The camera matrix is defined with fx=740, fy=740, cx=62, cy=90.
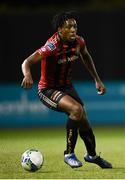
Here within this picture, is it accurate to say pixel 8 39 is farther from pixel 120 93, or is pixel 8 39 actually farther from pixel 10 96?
pixel 120 93

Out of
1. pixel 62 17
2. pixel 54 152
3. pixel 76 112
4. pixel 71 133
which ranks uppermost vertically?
pixel 62 17

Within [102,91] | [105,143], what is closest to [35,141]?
[105,143]

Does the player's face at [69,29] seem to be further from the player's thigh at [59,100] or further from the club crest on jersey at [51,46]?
the player's thigh at [59,100]

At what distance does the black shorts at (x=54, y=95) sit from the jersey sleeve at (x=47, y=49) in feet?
1.80

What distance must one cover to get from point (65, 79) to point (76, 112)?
68cm

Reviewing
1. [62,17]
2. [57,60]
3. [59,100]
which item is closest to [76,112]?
[59,100]

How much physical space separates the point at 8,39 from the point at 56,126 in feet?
9.18

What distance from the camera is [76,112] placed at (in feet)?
32.7

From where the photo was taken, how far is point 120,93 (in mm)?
19391

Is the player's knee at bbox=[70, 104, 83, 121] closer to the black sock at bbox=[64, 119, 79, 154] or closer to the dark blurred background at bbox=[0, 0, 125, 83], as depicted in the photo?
the black sock at bbox=[64, 119, 79, 154]

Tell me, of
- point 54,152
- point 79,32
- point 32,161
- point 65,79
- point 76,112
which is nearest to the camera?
point 32,161

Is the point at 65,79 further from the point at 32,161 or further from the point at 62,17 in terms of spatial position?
the point at 32,161

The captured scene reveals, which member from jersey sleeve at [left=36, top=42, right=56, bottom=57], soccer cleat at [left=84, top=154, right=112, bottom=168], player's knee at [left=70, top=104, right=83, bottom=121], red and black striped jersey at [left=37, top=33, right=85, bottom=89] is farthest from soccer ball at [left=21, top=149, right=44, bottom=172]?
jersey sleeve at [left=36, top=42, right=56, bottom=57]

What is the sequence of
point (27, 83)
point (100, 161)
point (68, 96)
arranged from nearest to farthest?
1. point (27, 83)
2. point (68, 96)
3. point (100, 161)
